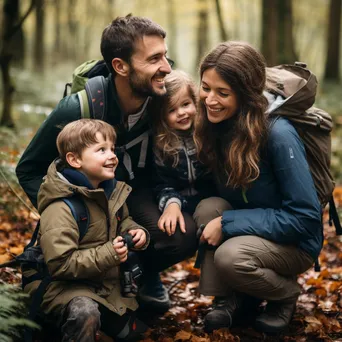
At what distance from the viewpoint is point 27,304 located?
3.11 metres

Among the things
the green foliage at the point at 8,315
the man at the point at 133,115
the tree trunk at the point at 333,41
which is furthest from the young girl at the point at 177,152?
the tree trunk at the point at 333,41

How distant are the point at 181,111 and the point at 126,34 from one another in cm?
66

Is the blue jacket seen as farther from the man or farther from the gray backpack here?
the man

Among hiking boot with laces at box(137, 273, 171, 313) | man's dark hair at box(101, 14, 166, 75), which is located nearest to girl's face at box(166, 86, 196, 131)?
man's dark hair at box(101, 14, 166, 75)

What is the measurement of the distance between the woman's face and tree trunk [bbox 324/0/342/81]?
45.4 ft

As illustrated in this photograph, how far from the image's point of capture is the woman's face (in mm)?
3289

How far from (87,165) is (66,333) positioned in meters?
0.96

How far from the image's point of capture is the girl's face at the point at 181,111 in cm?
365

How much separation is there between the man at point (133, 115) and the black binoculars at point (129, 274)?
0.49m

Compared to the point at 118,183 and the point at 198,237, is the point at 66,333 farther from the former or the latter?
the point at 198,237

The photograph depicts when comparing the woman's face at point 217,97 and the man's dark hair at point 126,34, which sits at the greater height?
the man's dark hair at point 126,34

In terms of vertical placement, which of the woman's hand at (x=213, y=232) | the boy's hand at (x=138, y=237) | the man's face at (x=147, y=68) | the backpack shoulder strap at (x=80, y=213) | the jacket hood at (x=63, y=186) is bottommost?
the woman's hand at (x=213, y=232)

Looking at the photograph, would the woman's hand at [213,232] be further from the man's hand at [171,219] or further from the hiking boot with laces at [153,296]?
the hiking boot with laces at [153,296]

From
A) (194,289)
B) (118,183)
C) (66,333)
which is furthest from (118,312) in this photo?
(194,289)
